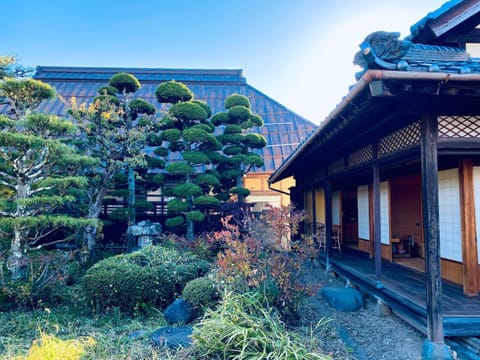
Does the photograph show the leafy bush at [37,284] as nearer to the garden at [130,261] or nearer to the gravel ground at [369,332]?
the garden at [130,261]

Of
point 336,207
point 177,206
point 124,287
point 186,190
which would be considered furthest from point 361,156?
point 177,206

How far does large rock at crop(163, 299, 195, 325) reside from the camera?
14.0ft

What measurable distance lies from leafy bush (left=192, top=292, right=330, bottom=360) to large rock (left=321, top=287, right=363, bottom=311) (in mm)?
1799

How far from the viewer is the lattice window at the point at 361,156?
5078 mm

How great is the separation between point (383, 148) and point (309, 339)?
A: 2794 millimetres

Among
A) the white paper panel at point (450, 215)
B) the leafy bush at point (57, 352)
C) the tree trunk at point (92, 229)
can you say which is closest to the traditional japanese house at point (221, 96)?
the tree trunk at point (92, 229)

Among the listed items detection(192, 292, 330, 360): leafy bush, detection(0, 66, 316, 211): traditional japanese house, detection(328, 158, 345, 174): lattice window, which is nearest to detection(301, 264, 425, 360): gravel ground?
detection(192, 292, 330, 360): leafy bush

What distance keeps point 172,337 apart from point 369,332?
2.42m

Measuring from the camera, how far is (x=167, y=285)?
507cm

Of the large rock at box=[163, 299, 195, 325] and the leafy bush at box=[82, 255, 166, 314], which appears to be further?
the leafy bush at box=[82, 255, 166, 314]

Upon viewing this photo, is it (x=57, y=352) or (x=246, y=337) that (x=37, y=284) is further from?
(x=246, y=337)

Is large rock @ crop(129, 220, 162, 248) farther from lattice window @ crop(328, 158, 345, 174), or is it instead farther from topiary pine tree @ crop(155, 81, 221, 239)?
lattice window @ crop(328, 158, 345, 174)

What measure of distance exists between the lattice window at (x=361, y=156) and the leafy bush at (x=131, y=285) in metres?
3.53

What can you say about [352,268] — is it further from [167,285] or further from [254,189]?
[254,189]
